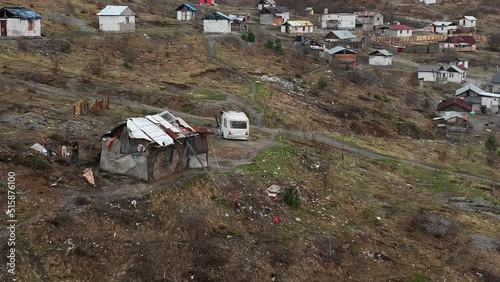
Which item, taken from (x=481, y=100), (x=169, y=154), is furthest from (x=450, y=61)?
(x=169, y=154)

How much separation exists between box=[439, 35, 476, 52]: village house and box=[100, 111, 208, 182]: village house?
74216 mm

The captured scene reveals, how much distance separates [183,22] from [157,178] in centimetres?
5034

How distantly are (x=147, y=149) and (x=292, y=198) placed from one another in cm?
603

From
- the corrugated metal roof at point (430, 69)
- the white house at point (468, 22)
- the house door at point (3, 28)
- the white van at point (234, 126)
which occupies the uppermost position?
the white house at point (468, 22)

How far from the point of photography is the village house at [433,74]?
2670 inches

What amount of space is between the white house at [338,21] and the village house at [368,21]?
6.43 ft

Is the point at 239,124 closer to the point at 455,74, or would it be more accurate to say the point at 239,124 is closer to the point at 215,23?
the point at 215,23

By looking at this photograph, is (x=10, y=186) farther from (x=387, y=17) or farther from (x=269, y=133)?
(x=387, y=17)

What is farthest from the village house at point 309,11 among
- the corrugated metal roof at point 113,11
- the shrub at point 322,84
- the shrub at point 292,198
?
the shrub at point 292,198

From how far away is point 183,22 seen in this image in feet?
226

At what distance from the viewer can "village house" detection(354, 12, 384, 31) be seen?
98.5 meters

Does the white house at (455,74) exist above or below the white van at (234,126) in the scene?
above

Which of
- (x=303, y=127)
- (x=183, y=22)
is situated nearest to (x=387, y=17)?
(x=183, y=22)

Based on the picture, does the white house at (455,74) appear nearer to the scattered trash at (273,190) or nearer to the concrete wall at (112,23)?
the concrete wall at (112,23)
